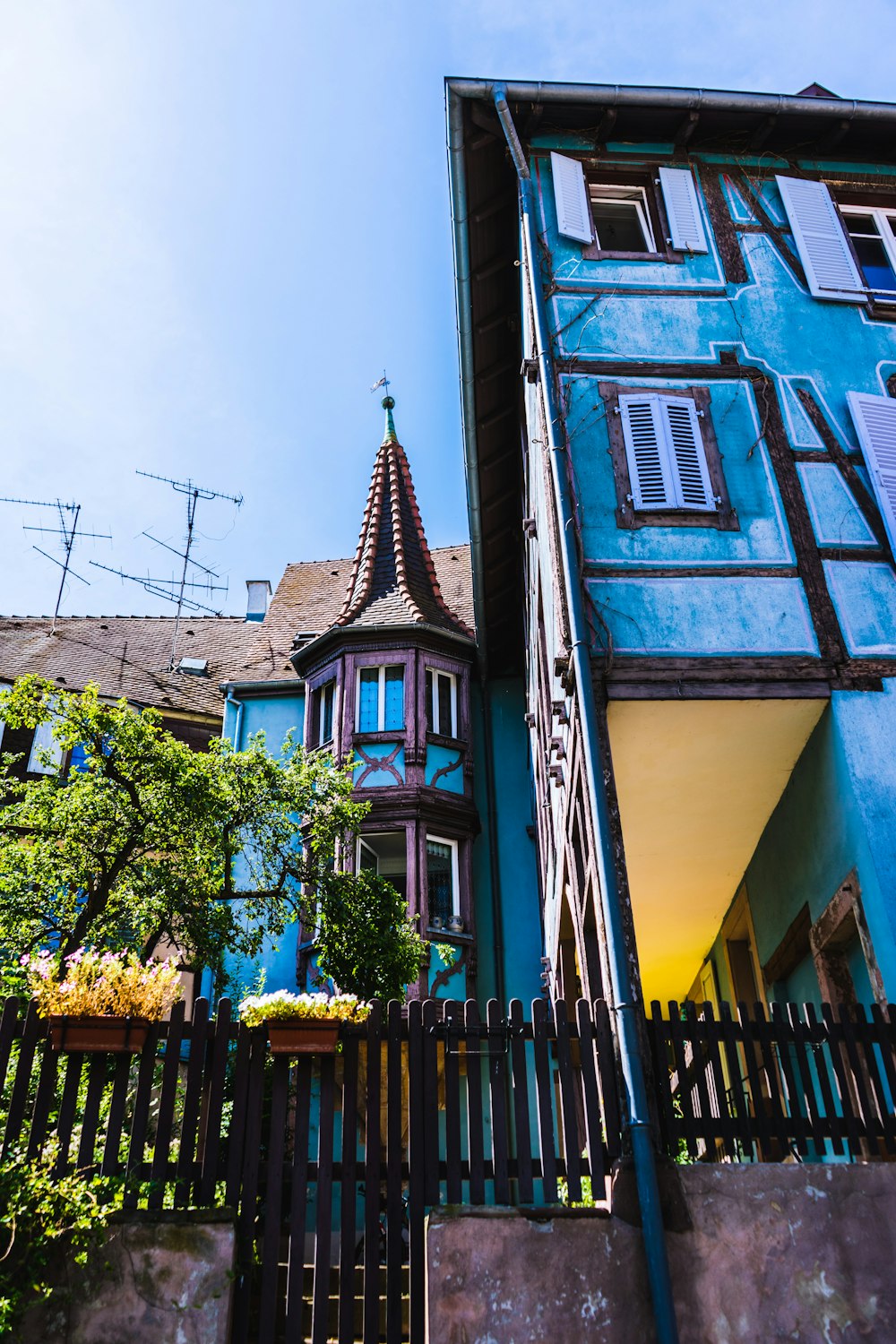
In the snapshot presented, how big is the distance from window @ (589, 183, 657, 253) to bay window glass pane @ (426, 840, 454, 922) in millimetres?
9114

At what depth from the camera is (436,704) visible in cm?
1861

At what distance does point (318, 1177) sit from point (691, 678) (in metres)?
4.32

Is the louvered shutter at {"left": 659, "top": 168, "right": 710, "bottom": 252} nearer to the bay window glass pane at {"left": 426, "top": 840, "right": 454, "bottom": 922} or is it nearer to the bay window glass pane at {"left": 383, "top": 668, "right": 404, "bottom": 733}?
the bay window glass pane at {"left": 383, "top": 668, "right": 404, "bottom": 733}

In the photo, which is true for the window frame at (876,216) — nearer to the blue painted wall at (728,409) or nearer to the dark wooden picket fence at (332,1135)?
the blue painted wall at (728,409)

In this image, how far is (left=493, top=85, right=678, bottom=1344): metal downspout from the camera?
5.81 metres

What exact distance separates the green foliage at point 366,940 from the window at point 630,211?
7.14 m

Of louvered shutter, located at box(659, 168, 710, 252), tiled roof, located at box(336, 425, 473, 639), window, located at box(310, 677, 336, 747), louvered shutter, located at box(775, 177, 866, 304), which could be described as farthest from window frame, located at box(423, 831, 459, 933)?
louvered shutter, located at box(775, 177, 866, 304)

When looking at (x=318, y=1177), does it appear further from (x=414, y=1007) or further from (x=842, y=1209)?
(x=842, y=1209)

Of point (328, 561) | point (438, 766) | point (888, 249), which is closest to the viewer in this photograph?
Answer: point (888, 249)

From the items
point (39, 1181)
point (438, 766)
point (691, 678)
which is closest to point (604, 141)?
point (691, 678)

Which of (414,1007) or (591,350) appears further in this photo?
(591,350)

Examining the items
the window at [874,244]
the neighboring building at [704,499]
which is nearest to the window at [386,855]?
the neighboring building at [704,499]

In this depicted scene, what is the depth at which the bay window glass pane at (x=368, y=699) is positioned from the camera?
713 inches

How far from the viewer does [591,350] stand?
1030 centimetres
